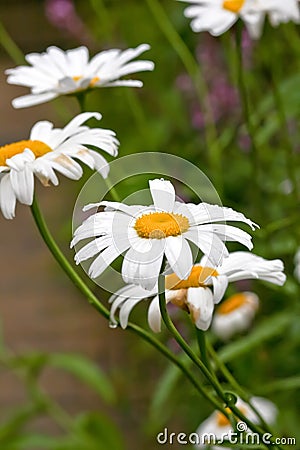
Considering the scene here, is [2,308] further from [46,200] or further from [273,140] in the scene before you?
[273,140]

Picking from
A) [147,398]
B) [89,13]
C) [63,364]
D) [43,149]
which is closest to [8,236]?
[89,13]

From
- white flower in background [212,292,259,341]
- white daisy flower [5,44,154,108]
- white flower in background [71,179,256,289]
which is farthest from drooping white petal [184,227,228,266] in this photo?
white flower in background [212,292,259,341]

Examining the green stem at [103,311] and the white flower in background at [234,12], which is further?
the white flower in background at [234,12]

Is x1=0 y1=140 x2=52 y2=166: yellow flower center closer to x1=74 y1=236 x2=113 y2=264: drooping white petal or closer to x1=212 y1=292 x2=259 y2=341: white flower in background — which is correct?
x1=74 y1=236 x2=113 y2=264: drooping white petal

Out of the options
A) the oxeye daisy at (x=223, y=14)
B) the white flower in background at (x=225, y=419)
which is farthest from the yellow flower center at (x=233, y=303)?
the oxeye daisy at (x=223, y=14)

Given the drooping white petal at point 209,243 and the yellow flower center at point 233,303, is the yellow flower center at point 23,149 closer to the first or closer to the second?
the drooping white petal at point 209,243

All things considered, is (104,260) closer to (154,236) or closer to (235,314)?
(154,236)

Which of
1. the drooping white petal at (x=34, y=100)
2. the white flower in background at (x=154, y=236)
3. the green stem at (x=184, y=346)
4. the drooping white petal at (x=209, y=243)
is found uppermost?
the drooping white petal at (x=34, y=100)
